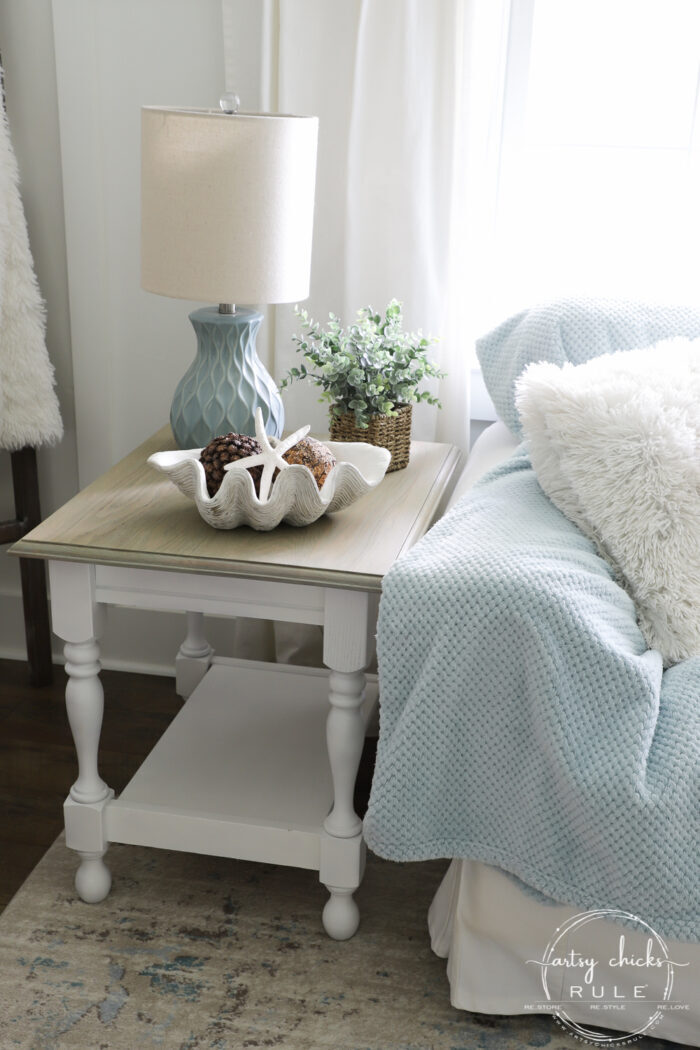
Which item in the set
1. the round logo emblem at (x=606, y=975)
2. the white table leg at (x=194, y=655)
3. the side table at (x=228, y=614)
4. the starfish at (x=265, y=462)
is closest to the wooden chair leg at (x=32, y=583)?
the white table leg at (x=194, y=655)

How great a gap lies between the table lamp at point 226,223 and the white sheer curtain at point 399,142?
34 centimetres

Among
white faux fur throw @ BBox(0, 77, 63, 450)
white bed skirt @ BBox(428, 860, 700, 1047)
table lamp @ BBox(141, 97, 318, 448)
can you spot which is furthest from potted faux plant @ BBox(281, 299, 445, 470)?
white bed skirt @ BBox(428, 860, 700, 1047)

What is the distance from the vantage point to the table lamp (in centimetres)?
149

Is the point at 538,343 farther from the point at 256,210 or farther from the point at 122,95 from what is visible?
the point at 122,95

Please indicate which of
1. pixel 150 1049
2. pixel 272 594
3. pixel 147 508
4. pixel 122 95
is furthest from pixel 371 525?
pixel 122 95

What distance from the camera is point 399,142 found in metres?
1.89

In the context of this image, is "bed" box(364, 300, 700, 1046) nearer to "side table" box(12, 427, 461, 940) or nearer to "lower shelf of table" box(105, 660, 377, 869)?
"side table" box(12, 427, 461, 940)

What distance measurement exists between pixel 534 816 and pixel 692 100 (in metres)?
1.39

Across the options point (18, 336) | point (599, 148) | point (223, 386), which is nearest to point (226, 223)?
point (223, 386)

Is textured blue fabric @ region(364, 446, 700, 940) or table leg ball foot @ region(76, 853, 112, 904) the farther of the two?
table leg ball foot @ region(76, 853, 112, 904)

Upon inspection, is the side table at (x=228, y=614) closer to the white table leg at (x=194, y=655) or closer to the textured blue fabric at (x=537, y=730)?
the textured blue fabric at (x=537, y=730)

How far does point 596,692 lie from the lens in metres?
1.22

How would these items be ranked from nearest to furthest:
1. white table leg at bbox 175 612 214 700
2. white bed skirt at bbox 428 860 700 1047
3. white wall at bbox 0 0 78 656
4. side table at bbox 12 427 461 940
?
white bed skirt at bbox 428 860 700 1047
side table at bbox 12 427 461 940
white wall at bbox 0 0 78 656
white table leg at bbox 175 612 214 700

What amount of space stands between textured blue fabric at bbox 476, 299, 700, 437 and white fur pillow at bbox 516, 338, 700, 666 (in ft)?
0.62
